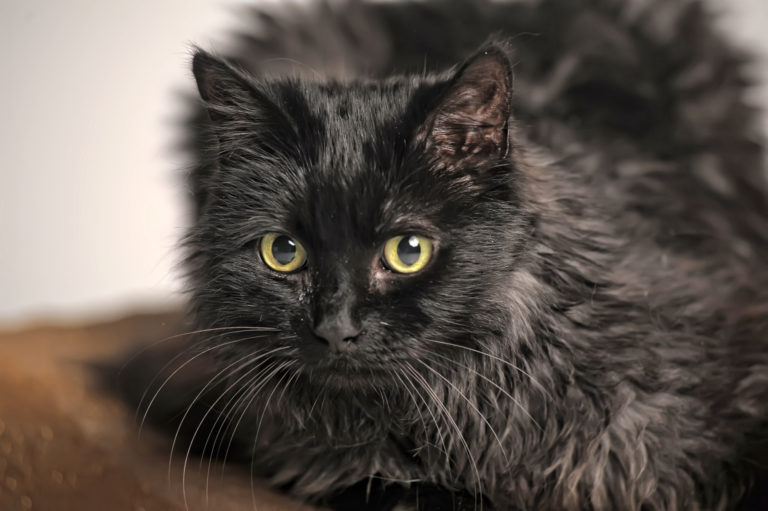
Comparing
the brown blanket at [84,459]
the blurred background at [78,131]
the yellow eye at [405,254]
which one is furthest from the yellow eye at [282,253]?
the blurred background at [78,131]

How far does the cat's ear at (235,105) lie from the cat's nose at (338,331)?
0.36 meters

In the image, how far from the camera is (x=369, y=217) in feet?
4.43

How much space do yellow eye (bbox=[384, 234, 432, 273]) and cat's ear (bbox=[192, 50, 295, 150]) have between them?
277mm

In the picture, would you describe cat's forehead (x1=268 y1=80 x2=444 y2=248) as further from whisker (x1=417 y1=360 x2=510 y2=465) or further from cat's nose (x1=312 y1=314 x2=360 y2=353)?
whisker (x1=417 y1=360 x2=510 y2=465)

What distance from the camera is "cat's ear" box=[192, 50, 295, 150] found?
4.64 ft

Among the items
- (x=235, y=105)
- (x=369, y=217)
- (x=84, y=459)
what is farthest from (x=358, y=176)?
(x=84, y=459)

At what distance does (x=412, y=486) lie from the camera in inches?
61.2

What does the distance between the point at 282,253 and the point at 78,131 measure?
1861 millimetres

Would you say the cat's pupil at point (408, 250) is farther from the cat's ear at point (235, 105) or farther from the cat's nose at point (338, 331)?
the cat's ear at point (235, 105)

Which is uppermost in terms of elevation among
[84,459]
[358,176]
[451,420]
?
[358,176]

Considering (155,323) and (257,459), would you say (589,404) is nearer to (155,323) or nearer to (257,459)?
(257,459)

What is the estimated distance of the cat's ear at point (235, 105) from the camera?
55.7 inches

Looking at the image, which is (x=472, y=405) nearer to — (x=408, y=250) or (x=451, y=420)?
(x=451, y=420)

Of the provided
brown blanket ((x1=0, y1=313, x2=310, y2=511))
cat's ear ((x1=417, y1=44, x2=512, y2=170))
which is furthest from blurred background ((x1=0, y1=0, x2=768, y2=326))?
cat's ear ((x1=417, y1=44, x2=512, y2=170))
